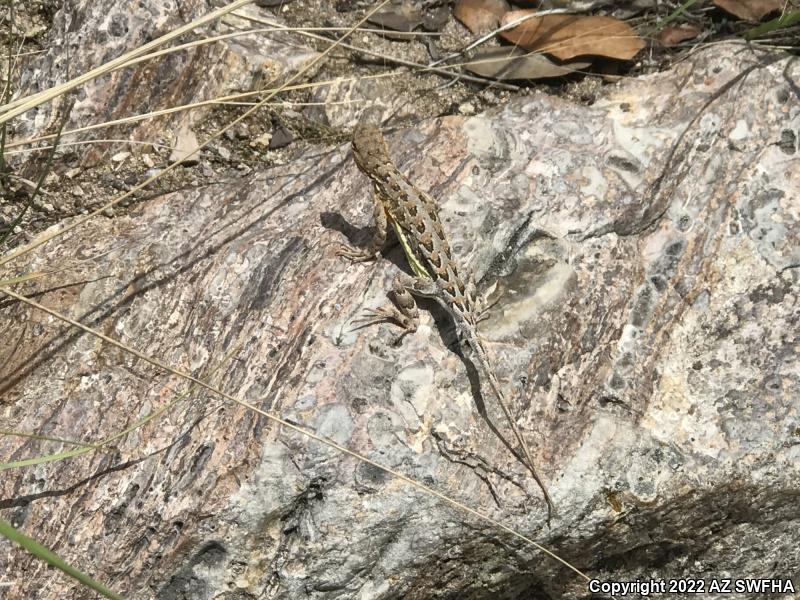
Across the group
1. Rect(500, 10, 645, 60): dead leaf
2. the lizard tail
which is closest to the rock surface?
the lizard tail

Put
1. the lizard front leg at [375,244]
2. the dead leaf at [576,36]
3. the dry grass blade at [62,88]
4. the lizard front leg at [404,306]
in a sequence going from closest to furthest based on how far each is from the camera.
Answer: the dry grass blade at [62,88], the lizard front leg at [404,306], the lizard front leg at [375,244], the dead leaf at [576,36]

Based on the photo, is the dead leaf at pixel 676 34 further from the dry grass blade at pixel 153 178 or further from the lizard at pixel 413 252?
the lizard at pixel 413 252

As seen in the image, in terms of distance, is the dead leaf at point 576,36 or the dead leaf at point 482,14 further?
the dead leaf at point 482,14

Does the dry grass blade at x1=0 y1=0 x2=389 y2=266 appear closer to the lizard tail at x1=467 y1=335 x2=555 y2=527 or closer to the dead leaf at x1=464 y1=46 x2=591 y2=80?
the dead leaf at x1=464 y1=46 x2=591 y2=80

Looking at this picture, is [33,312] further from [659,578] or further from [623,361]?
[659,578]

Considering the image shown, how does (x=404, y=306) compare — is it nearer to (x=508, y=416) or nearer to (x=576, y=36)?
(x=508, y=416)

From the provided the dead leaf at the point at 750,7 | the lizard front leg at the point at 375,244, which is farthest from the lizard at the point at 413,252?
the dead leaf at the point at 750,7

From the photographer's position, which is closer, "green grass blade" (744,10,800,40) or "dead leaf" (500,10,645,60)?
"green grass blade" (744,10,800,40)
